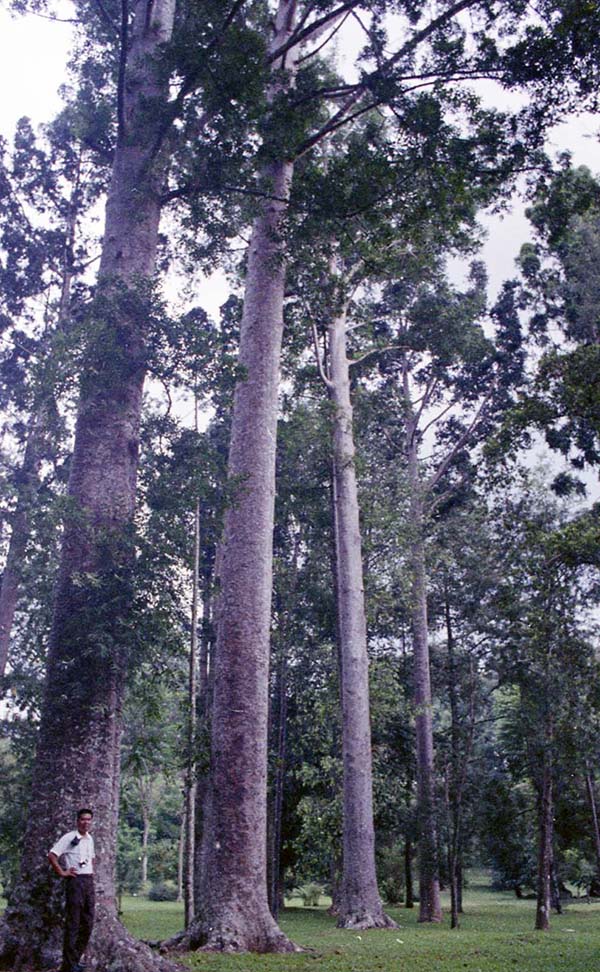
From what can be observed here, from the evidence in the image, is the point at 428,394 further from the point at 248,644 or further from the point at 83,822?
the point at 83,822

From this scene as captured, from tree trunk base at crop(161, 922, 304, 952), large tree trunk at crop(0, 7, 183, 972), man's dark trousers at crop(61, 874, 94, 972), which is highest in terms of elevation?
large tree trunk at crop(0, 7, 183, 972)

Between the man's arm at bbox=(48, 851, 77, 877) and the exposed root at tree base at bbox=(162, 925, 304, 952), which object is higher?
the man's arm at bbox=(48, 851, 77, 877)

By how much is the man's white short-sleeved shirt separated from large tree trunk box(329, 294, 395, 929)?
31.0ft

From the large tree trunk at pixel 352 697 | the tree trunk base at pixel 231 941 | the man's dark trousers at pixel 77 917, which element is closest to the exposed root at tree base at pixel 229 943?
the tree trunk base at pixel 231 941

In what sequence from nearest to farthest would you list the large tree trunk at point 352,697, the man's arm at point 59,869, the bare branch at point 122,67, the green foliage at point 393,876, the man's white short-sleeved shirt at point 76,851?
the man's arm at point 59,869
the man's white short-sleeved shirt at point 76,851
the bare branch at point 122,67
the large tree trunk at point 352,697
the green foliage at point 393,876

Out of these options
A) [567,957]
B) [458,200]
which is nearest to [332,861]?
[567,957]

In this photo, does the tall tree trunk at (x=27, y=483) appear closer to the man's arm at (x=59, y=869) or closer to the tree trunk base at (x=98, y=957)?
the man's arm at (x=59, y=869)

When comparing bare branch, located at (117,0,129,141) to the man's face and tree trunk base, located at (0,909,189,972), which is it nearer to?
the man's face

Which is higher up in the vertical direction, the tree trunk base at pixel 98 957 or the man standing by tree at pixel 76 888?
the man standing by tree at pixel 76 888

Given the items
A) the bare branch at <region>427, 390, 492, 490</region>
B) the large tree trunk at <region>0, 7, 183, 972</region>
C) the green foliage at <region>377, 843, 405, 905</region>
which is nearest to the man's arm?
the large tree trunk at <region>0, 7, 183, 972</region>

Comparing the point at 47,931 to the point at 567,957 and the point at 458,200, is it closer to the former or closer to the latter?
the point at 567,957

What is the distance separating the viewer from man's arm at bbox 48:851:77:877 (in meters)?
6.85

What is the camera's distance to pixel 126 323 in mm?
9820

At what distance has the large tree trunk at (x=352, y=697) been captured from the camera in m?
15.2
